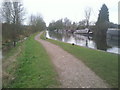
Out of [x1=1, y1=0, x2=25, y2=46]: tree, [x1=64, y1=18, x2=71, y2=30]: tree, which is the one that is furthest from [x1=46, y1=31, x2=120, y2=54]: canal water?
[x1=64, y1=18, x2=71, y2=30]: tree

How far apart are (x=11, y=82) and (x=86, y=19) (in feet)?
220

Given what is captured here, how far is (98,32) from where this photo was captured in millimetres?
47281

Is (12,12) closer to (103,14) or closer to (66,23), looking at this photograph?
(103,14)

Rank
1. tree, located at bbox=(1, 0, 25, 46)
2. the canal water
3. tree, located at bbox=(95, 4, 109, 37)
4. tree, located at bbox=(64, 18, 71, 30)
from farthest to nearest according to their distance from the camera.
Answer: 1. tree, located at bbox=(64, 18, 71, 30)
2. tree, located at bbox=(95, 4, 109, 37)
3. tree, located at bbox=(1, 0, 25, 46)
4. the canal water

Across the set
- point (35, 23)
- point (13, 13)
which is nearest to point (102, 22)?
point (35, 23)

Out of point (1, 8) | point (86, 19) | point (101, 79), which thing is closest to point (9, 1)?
point (1, 8)

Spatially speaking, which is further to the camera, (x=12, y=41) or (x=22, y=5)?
(x=22, y=5)

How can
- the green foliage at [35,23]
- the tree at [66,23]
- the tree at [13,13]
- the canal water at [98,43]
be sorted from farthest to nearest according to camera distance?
the tree at [66,23]
the green foliage at [35,23]
the tree at [13,13]
the canal water at [98,43]

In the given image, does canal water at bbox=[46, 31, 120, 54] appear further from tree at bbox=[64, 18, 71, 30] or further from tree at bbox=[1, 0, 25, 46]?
tree at bbox=[64, 18, 71, 30]

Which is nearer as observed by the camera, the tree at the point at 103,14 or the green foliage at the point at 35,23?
the tree at the point at 103,14

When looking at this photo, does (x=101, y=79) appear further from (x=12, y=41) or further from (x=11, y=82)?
(x=12, y=41)

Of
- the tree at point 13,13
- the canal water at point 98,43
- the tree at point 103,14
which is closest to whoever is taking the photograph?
the canal water at point 98,43

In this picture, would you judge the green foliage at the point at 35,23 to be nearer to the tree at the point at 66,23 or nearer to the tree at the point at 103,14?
the tree at the point at 103,14

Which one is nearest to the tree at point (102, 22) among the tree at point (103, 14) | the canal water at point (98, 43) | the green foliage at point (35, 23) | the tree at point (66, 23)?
the tree at point (103, 14)
